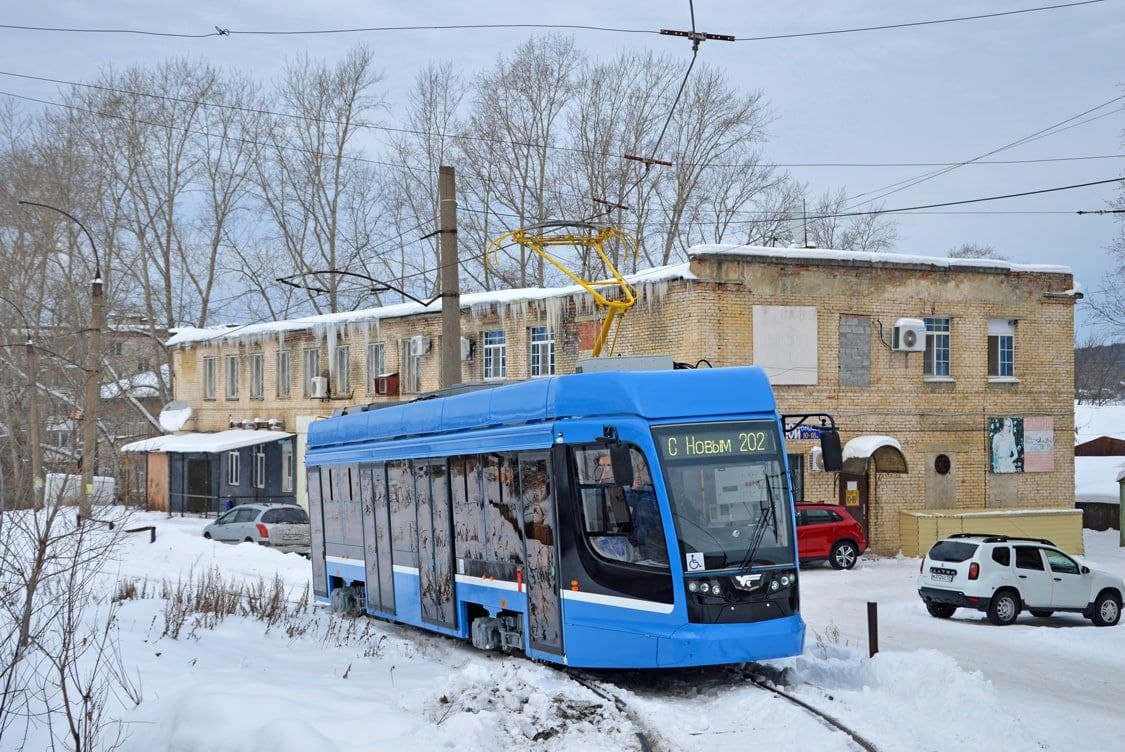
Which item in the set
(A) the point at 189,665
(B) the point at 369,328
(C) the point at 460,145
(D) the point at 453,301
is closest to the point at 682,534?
(A) the point at 189,665

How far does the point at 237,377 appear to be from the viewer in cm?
5288

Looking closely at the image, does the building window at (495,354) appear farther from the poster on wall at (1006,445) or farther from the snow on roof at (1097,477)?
the snow on roof at (1097,477)

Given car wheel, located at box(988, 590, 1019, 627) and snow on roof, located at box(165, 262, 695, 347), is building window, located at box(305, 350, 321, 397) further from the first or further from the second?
car wheel, located at box(988, 590, 1019, 627)

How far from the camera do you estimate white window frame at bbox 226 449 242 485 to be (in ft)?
170

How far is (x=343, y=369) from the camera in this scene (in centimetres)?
4603

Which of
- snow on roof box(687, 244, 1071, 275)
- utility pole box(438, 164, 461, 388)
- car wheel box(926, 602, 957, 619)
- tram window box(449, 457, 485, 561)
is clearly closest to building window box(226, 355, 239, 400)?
snow on roof box(687, 244, 1071, 275)

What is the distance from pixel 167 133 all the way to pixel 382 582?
4763 centimetres

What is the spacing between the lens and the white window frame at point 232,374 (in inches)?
2079

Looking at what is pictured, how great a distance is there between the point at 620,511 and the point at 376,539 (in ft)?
22.4

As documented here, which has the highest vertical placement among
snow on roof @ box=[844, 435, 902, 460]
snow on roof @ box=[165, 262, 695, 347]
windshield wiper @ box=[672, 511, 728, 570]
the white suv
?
snow on roof @ box=[165, 262, 695, 347]

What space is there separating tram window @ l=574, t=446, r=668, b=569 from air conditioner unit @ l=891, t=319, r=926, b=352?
74.0 ft

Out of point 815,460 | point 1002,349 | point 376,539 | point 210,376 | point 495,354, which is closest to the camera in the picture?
point 376,539

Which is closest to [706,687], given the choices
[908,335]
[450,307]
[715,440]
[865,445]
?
[715,440]

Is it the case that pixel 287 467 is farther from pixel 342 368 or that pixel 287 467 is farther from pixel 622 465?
pixel 622 465
